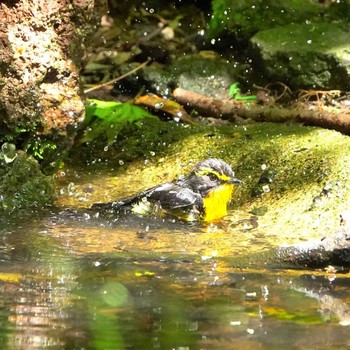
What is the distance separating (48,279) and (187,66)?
16.7 ft

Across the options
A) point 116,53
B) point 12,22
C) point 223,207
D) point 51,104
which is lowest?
point 116,53

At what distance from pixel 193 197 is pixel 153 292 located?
239cm

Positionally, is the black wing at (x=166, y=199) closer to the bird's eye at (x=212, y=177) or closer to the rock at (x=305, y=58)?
the bird's eye at (x=212, y=177)

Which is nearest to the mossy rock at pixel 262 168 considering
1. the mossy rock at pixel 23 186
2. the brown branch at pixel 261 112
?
the mossy rock at pixel 23 186

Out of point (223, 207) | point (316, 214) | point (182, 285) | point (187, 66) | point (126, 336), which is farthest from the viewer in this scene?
point (187, 66)

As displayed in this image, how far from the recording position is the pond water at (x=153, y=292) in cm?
362

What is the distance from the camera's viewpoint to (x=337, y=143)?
275 inches

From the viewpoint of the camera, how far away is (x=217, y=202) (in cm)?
659

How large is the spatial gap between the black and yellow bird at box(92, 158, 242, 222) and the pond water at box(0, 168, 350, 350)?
36 centimetres

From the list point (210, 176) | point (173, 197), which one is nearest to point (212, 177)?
point (210, 176)

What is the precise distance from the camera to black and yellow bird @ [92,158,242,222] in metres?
6.48

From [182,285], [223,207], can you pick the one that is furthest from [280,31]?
[182,285]

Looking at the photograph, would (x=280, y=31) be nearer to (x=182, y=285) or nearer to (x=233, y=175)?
(x=233, y=175)

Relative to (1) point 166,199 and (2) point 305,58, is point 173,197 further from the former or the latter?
(2) point 305,58
